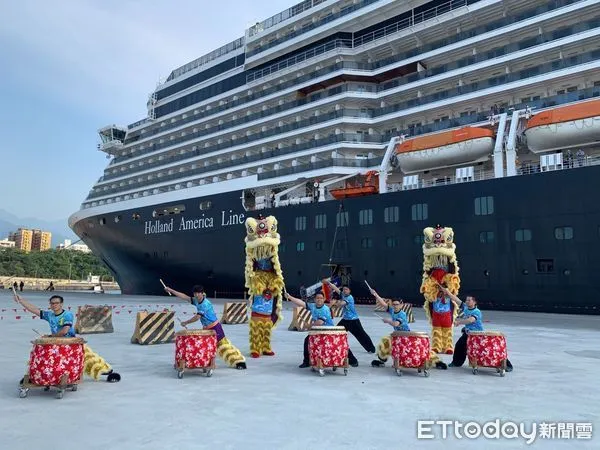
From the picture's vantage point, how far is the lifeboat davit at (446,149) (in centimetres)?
2071

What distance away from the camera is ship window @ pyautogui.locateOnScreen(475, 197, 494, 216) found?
19.8 meters

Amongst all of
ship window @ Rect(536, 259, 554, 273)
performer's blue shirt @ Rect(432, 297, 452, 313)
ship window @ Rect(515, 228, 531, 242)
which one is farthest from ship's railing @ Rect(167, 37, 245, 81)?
performer's blue shirt @ Rect(432, 297, 452, 313)

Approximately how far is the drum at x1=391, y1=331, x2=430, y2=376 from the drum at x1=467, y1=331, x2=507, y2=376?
825 millimetres

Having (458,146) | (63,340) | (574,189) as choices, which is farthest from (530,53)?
(63,340)

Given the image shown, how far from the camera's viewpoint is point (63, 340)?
19.4ft

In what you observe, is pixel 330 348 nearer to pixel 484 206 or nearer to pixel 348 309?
pixel 348 309

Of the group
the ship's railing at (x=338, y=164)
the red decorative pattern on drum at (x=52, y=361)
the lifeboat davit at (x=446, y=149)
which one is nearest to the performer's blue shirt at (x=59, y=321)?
the red decorative pattern on drum at (x=52, y=361)

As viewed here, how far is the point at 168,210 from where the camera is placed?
1298 inches

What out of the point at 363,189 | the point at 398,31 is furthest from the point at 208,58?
the point at 363,189

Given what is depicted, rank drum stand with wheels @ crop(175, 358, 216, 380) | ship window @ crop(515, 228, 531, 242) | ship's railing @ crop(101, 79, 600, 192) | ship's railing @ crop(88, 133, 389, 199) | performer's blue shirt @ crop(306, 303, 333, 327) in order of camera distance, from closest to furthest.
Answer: drum stand with wheels @ crop(175, 358, 216, 380), performer's blue shirt @ crop(306, 303, 333, 327), ship window @ crop(515, 228, 531, 242), ship's railing @ crop(101, 79, 600, 192), ship's railing @ crop(88, 133, 389, 199)

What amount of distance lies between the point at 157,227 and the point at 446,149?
20165mm

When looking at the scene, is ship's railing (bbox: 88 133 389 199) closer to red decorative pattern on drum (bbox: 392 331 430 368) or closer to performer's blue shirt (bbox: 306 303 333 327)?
performer's blue shirt (bbox: 306 303 333 327)

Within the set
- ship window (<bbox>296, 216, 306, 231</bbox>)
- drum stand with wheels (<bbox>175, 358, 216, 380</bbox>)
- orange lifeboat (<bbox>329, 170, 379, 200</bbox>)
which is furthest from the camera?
ship window (<bbox>296, 216, 306, 231</bbox>)

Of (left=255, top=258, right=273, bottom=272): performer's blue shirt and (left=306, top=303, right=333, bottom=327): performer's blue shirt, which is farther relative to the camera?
(left=255, top=258, right=273, bottom=272): performer's blue shirt
